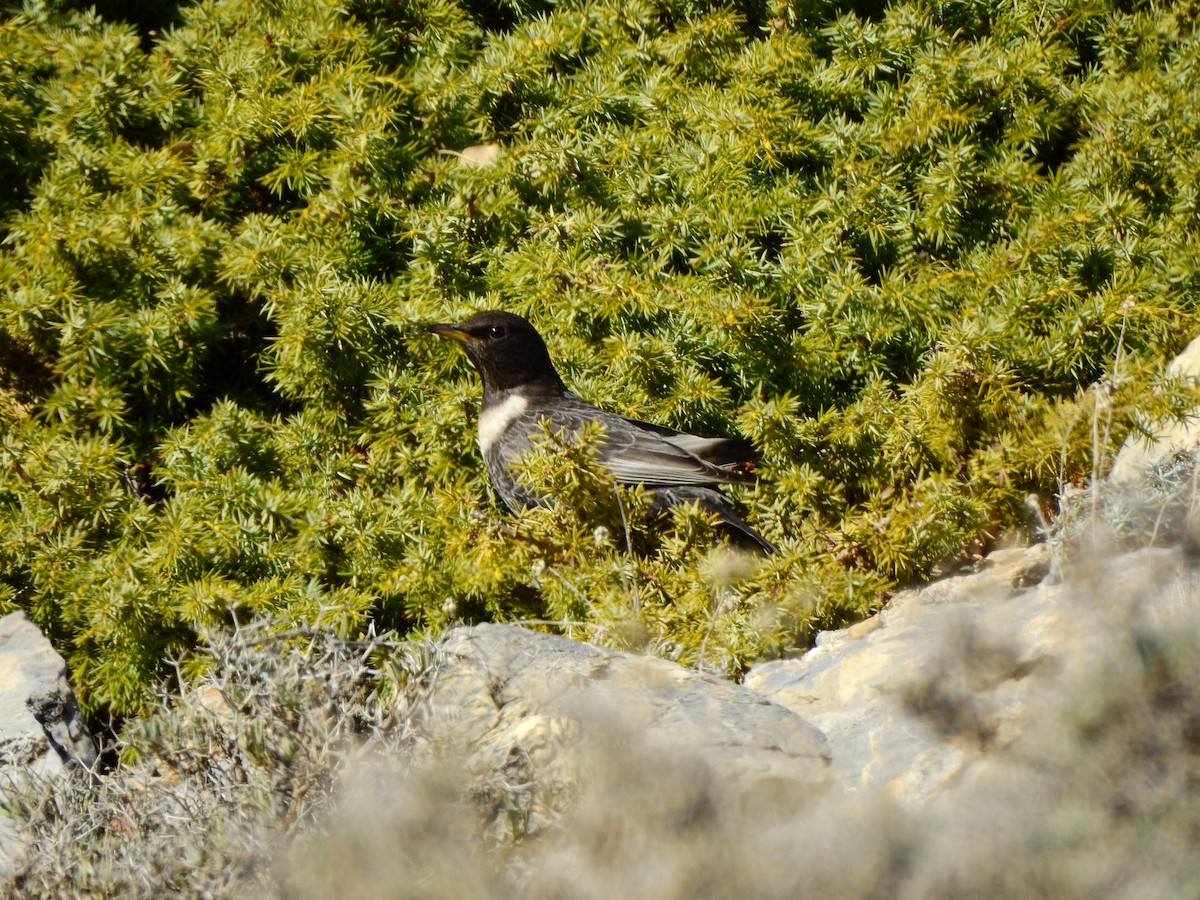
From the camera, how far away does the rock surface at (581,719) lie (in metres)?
2.50

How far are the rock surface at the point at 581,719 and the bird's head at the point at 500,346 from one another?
5.69 ft

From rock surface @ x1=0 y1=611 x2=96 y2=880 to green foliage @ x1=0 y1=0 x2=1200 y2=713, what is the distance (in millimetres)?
279

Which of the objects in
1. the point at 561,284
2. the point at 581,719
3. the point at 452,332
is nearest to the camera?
the point at 581,719

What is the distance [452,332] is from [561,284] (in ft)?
1.89

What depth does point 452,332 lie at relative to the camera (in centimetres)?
479

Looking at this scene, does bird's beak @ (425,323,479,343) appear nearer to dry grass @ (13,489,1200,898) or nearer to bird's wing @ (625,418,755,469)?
bird's wing @ (625,418,755,469)

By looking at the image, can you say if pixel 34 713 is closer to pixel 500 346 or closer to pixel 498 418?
pixel 498 418

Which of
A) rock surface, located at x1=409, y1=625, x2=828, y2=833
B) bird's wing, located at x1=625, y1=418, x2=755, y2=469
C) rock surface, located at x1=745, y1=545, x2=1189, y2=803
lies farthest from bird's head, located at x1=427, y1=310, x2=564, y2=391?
rock surface, located at x1=745, y1=545, x2=1189, y2=803

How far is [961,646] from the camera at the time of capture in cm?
242

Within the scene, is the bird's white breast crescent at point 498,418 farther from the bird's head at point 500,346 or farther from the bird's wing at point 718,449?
the bird's wing at point 718,449

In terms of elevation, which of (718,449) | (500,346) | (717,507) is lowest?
(717,507)

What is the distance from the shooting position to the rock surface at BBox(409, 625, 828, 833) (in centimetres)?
250

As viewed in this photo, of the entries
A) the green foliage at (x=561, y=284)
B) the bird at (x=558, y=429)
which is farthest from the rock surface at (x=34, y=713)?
the bird at (x=558, y=429)

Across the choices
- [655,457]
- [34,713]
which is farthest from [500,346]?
[34,713]
